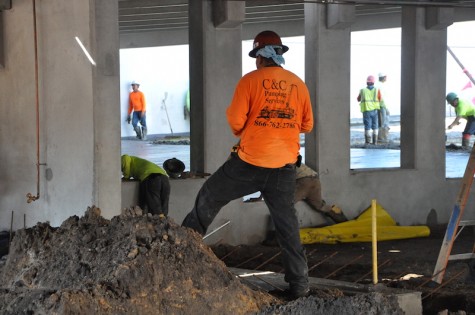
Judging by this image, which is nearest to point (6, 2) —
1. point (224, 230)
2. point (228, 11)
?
point (228, 11)

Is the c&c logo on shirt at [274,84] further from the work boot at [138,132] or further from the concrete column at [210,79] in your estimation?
the work boot at [138,132]

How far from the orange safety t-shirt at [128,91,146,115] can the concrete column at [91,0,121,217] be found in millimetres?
20355

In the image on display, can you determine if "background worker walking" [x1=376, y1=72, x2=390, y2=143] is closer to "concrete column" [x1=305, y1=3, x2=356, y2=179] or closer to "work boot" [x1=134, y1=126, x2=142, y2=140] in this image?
"work boot" [x1=134, y1=126, x2=142, y2=140]

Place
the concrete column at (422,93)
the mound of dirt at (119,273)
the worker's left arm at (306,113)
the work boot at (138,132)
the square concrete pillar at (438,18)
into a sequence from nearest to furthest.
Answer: the mound of dirt at (119,273)
the worker's left arm at (306,113)
the square concrete pillar at (438,18)
the concrete column at (422,93)
the work boot at (138,132)

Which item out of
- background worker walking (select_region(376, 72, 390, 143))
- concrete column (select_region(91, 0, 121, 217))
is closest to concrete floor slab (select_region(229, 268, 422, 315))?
concrete column (select_region(91, 0, 121, 217))

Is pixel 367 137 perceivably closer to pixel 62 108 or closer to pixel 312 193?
pixel 312 193

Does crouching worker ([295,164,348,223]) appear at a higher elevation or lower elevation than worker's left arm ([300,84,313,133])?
lower

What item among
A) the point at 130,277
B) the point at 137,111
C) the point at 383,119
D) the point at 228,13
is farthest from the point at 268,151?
the point at 137,111

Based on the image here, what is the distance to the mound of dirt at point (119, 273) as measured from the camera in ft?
18.1

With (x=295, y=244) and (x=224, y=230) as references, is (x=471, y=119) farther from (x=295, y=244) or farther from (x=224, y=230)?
(x=295, y=244)

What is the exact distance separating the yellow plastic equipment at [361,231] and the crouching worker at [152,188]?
2.33 metres

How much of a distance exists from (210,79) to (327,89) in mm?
1975

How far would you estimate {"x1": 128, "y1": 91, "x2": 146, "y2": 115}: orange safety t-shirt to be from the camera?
29434 mm

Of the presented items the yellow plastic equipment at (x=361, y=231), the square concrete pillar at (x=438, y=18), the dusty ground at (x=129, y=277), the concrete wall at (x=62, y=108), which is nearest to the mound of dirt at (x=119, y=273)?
the dusty ground at (x=129, y=277)
